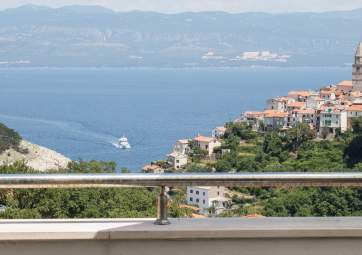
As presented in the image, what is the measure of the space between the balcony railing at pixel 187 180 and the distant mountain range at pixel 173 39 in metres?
136

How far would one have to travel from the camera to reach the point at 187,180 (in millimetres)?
1956

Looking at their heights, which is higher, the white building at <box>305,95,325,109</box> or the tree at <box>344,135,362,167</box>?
the white building at <box>305,95,325,109</box>

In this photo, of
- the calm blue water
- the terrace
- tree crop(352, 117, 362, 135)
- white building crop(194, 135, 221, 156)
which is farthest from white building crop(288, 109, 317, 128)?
the terrace

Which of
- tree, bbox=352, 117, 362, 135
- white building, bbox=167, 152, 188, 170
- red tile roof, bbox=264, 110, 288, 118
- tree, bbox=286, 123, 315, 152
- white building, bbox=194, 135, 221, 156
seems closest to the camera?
tree, bbox=352, 117, 362, 135

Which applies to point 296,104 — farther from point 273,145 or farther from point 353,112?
point 273,145

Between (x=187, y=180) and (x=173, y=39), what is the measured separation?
162 meters

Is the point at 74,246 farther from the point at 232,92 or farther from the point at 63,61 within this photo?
the point at 63,61

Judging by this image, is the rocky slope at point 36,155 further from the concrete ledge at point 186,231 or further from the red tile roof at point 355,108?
the concrete ledge at point 186,231

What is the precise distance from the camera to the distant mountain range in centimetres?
14200

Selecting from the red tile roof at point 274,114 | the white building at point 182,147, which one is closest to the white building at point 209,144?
the white building at point 182,147

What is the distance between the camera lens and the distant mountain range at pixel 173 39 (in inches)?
5591

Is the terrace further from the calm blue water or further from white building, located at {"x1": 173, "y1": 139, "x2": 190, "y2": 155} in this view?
the calm blue water

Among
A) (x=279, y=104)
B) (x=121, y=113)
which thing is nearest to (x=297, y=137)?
(x=279, y=104)

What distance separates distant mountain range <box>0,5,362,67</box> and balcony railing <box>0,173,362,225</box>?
13556cm
